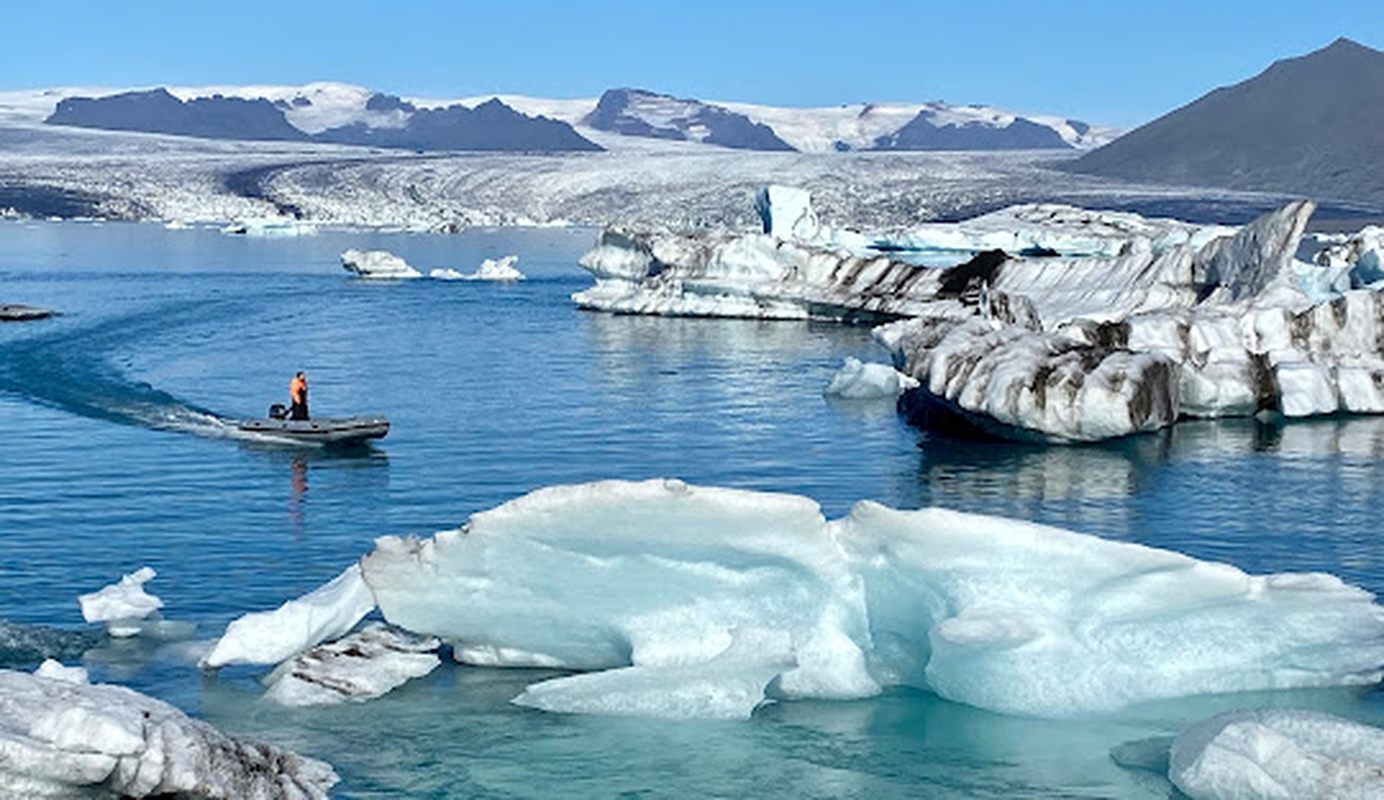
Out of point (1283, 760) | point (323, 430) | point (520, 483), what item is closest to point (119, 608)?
point (520, 483)

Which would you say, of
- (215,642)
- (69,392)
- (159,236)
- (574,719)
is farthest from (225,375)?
(159,236)

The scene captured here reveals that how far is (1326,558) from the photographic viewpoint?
18.3 metres

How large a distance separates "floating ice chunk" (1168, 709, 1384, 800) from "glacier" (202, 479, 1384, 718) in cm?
131

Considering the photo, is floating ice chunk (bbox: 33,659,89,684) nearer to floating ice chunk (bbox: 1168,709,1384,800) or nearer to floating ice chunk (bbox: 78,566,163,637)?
floating ice chunk (bbox: 78,566,163,637)

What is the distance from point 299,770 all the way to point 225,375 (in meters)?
25.6

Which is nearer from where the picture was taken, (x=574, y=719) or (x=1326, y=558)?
(x=574, y=719)

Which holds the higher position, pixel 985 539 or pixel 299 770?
pixel 985 539

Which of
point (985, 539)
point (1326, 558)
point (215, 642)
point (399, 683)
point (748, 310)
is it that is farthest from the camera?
point (748, 310)

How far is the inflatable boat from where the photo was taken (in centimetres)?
2511

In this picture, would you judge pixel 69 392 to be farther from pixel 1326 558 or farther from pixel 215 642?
pixel 1326 558

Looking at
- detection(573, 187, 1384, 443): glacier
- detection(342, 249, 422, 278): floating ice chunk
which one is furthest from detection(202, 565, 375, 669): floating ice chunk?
detection(342, 249, 422, 278): floating ice chunk

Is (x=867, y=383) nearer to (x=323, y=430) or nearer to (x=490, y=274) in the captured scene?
(x=323, y=430)

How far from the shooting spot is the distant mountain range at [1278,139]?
6511 inches

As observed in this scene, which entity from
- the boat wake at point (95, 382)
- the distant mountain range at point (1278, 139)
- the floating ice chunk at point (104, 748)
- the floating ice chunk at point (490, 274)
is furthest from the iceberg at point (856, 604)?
the distant mountain range at point (1278, 139)
